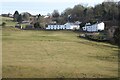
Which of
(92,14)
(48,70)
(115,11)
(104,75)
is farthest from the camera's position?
(92,14)

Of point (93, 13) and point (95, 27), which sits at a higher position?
point (93, 13)

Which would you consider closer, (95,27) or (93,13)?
(95,27)

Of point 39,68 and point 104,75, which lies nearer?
point 104,75

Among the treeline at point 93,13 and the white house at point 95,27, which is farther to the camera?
the treeline at point 93,13

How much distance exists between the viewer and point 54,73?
60.8 feet

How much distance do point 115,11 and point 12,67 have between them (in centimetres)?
7359

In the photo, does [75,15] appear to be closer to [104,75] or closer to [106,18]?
[106,18]

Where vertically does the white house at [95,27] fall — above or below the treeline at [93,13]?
below

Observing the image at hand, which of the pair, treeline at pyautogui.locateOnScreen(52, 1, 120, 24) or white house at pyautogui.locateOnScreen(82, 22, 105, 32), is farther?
treeline at pyautogui.locateOnScreen(52, 1, 120, 24)

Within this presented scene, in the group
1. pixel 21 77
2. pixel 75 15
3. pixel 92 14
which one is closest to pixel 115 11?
pixel 92 14

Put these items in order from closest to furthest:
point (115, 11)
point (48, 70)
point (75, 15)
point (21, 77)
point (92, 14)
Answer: point (21, 77) < point (48, 70) < point (115, 11) < point (92, 14) < point (75, 15)

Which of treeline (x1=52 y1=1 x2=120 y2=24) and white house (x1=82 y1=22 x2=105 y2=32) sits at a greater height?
treeline (x1=52 y1=1 x2=120 y2=24)

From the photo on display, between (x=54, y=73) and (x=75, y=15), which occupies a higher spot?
(x=75, y=15)

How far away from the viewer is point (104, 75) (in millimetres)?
18312
